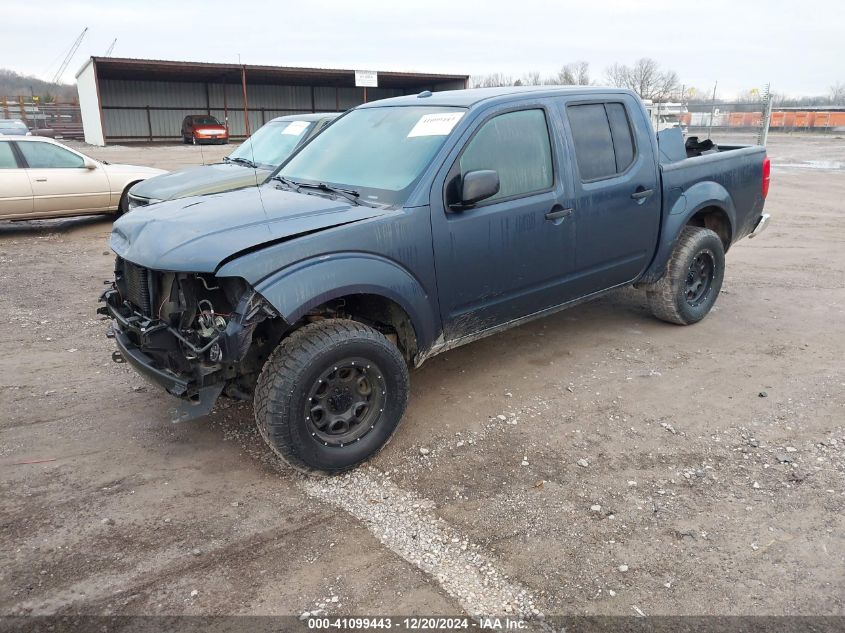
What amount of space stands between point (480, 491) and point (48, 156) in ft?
31.9

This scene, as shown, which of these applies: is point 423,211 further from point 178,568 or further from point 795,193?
point 795,193

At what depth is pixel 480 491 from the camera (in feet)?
10.9

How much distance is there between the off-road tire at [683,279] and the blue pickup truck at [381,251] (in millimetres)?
227

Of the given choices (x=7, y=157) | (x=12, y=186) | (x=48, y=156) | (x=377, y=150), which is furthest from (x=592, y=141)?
(x=7, y=157)

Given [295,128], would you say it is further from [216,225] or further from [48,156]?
[216,225]

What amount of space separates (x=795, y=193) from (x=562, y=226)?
1206 centimetres

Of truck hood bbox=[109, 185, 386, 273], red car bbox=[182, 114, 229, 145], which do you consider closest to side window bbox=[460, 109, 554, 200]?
truck hood bbox=[109, 185, 386, 273]

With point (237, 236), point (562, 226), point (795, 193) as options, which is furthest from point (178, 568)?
point (795, 193)

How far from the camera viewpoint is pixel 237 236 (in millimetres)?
3191

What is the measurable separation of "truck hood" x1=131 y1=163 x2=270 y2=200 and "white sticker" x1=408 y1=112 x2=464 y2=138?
3.50 m

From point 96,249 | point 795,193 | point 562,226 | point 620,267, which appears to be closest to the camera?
point 562,226

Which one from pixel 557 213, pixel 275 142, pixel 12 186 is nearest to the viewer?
pixel 557 213

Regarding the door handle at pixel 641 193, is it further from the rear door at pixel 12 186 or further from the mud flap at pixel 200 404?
the rear door at pixel 12 186

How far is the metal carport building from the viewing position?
3275 centimetres
